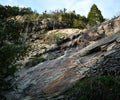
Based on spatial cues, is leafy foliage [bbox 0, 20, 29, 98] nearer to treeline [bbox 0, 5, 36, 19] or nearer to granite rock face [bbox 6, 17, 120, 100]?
granite rock face [bbox 6, 17, 120, 100]

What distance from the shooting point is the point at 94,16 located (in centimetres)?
6053

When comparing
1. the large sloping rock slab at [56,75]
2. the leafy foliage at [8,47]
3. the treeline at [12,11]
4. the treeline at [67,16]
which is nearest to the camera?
the leafy foliage at [8,47]

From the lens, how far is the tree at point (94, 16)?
2342 inches

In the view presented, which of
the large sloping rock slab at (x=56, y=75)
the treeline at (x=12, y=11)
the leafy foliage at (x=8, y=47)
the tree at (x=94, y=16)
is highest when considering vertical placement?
the treeline at (x=12, y=11)

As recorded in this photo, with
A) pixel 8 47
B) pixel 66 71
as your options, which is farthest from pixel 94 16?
pixel 8 47

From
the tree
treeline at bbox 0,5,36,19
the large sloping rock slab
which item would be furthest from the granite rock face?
treeline at bbox 0,5,36,19

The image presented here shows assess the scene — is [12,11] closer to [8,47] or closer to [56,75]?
[56,75]

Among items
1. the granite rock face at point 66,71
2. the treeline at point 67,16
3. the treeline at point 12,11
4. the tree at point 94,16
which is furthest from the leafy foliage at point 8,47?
the treeline at point 12,11

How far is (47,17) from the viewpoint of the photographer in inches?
2314

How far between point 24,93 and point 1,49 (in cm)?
371

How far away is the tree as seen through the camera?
2342 inches

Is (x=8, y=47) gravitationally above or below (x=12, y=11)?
below

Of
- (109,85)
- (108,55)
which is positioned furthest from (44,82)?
(109,85)

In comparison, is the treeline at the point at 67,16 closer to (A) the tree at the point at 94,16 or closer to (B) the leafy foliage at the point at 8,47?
(A) the tree at the point at 94,16
